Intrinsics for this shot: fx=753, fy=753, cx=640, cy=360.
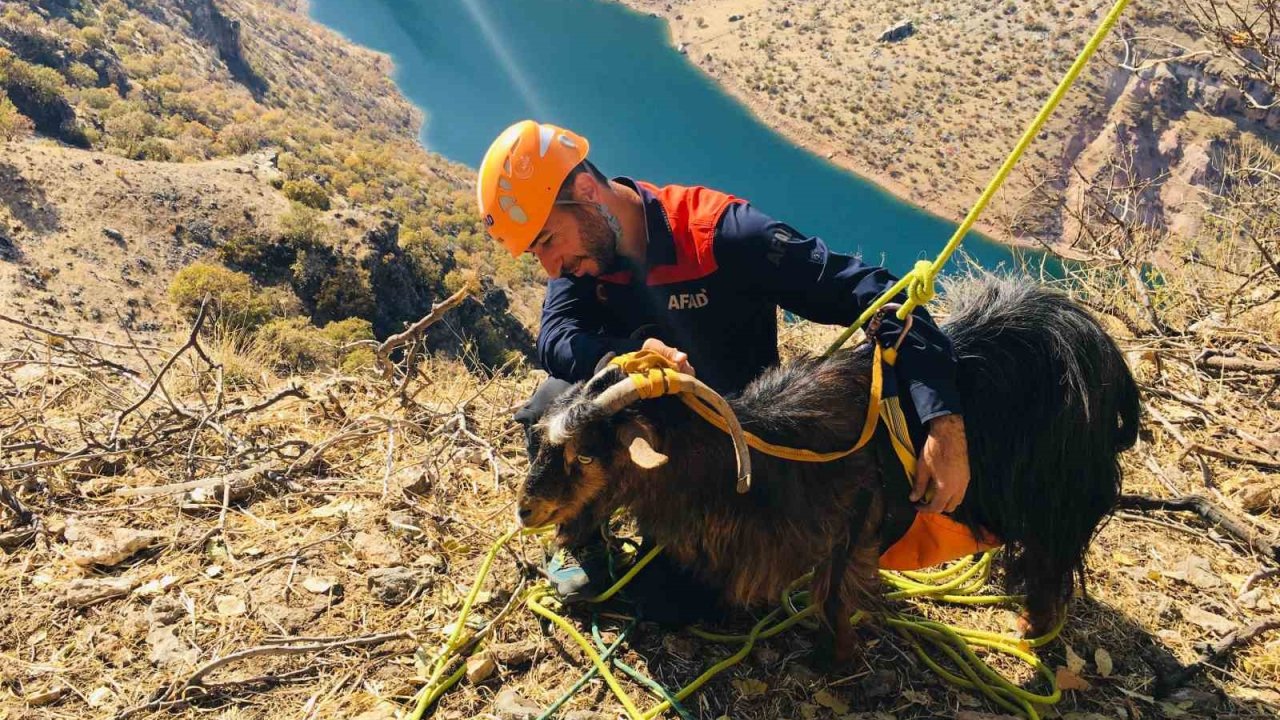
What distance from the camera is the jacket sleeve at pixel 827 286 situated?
2.59 meters

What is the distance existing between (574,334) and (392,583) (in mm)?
1282

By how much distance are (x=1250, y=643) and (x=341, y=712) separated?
11.6 ft

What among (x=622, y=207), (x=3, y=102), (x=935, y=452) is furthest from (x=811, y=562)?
(x=3, y=102)

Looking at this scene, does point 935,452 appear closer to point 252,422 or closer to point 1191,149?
point 252,422

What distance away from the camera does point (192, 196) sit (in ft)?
84.3

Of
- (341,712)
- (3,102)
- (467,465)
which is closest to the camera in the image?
(341,712)

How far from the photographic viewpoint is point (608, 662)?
9.35 feet

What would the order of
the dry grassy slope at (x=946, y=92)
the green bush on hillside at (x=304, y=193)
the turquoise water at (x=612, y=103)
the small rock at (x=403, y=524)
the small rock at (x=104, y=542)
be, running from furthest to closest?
1. the turquoise water at (x=612, y=103)
2. the dry grassy slope at (x=946, y=92)
3. the green bush on hillside at (x=304, y=193)
4. the small rock at (x=403, y=524)
5. the small rock at (x=104, y=542)

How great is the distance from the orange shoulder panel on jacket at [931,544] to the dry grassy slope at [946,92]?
3851 cm

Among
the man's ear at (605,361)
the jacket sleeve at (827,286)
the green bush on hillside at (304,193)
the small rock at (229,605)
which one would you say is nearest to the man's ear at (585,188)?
the jacket sleeve at (827,286)

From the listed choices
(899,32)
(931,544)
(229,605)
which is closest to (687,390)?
(931,544)

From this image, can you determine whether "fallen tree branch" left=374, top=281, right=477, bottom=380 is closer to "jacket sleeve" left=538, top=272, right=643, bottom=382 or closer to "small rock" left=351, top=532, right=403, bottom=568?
"jacket sleeve" left=538, top=272, right=643, bottom=382

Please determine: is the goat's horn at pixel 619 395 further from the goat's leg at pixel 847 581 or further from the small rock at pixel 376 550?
the small rock at pixel 376 550

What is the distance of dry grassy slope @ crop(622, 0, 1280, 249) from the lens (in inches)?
1746
